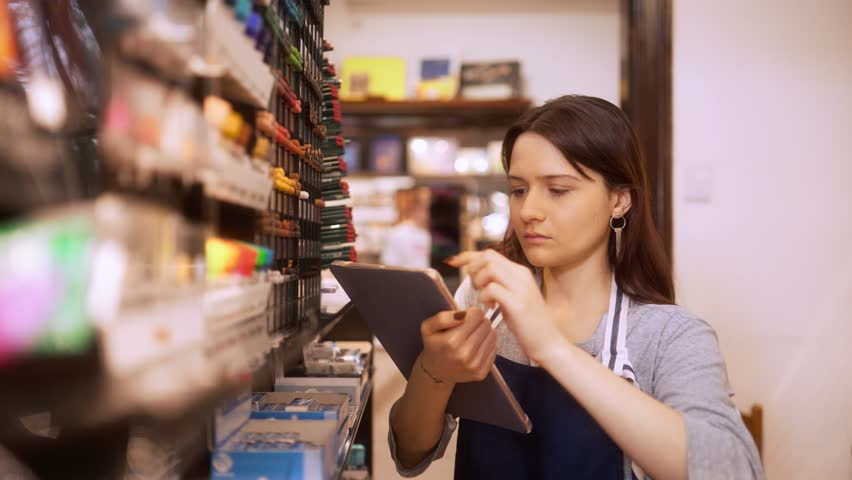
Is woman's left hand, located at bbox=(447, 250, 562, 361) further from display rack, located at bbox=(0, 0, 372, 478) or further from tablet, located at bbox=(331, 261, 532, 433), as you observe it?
display rack, located at bbox=(0, 0, 372, 478)

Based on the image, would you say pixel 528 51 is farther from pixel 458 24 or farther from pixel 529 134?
pixel 529 134

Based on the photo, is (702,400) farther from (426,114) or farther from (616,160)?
(426,114)

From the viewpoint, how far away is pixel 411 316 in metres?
0.95

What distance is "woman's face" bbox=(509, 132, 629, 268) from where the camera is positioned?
1.17 m

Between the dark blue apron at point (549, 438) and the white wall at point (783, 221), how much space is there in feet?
4.55

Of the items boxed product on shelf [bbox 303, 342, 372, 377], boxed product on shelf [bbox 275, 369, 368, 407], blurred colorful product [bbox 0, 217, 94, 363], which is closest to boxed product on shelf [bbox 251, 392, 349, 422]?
boxed product on shelf [bbox 275, 369, 368, 407]

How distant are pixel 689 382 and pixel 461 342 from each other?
0.43 metres

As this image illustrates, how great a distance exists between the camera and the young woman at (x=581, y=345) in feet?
3.00

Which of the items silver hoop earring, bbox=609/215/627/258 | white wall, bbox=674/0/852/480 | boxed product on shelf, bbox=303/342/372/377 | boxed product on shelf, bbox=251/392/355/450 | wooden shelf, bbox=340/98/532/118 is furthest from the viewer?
wooden shelf, bbox=340/98/532/118

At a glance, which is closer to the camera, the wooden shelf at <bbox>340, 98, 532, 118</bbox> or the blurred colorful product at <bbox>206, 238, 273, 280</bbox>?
the blurred colorful product at <bbox>206, 238, 273, 280</bbox>

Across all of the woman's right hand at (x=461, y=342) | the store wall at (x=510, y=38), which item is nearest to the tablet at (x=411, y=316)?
the woman's right hand at (x=461, y=342)

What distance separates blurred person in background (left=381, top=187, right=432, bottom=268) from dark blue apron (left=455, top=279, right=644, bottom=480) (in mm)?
2941

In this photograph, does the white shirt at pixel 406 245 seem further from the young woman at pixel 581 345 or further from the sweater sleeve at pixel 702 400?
the sweater sleeve at pixel 702 400

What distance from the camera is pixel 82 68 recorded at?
498 millimetres
